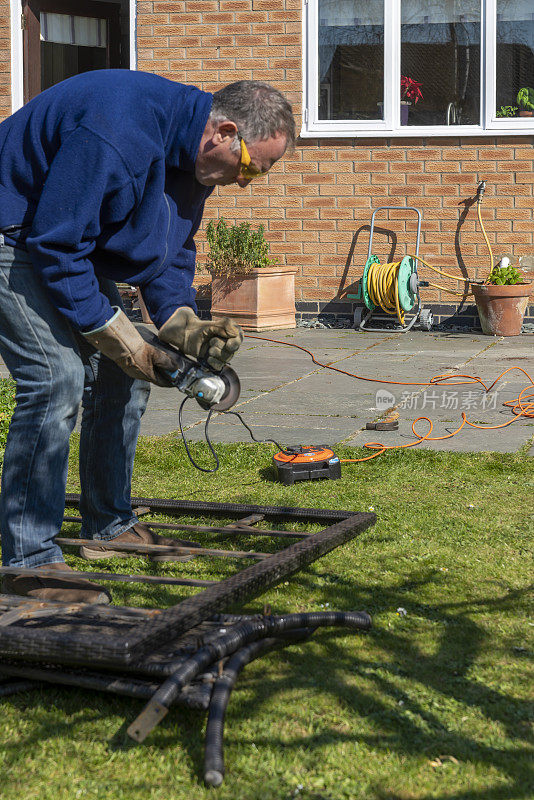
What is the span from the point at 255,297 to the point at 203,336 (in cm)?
681

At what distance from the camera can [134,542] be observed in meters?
3.70

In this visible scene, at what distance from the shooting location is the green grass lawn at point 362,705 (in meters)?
2.16

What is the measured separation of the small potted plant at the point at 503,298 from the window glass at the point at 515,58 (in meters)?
1.63

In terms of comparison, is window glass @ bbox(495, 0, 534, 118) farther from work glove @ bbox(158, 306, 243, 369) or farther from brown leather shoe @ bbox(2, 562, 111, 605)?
brown leather shoe @ bbox(2, 562, 111, 605)

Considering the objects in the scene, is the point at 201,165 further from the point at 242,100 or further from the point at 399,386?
the point at 399,386

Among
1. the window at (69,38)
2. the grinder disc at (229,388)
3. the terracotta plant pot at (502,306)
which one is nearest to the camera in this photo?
the grinder disc at (229,388)

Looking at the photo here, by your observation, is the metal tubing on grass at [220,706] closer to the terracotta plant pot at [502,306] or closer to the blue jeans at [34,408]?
the blue jeans at [34,408]

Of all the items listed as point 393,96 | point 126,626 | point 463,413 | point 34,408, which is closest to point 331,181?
point 393,96

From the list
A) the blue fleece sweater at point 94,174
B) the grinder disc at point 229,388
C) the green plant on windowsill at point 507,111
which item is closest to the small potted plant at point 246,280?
the green plant on windowsill at point 507,111

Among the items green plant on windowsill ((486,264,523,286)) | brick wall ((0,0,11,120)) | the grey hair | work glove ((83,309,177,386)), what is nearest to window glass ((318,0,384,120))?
green plant on windowsill ((486,264,523,286))

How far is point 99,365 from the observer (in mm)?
3537

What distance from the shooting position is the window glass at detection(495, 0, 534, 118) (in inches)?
392

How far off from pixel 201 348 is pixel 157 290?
31 centimetres

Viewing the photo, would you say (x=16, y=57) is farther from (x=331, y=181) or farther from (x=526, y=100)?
(x=526, y=100)
